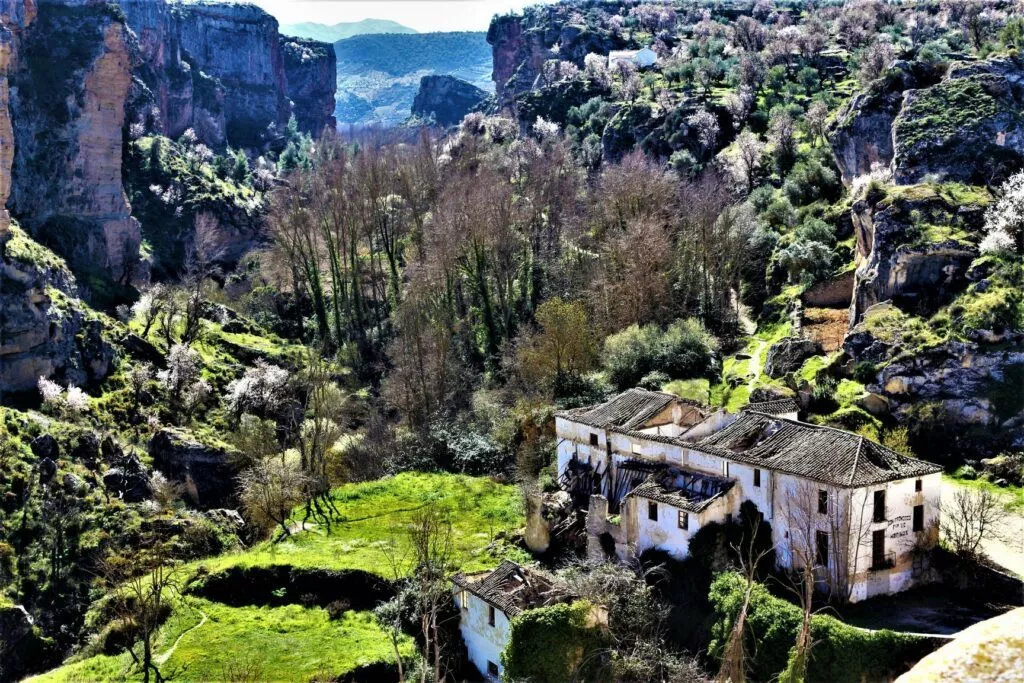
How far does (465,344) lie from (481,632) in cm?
2634

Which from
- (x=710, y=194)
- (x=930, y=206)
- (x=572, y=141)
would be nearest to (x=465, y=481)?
(x=930, y=206)

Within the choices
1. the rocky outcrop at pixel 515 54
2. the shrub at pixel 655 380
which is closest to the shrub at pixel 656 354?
the shrub at pixel 655 380

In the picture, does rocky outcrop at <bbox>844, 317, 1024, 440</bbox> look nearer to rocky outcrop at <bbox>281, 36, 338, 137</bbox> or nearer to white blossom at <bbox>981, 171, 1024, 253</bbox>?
white blossom at <bbox>981, 171, 1024, 253</bbox>

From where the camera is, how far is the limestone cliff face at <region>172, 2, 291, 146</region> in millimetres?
124000

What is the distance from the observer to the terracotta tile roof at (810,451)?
2614 cm

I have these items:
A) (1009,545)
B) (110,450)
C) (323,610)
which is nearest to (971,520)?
(1009,545)

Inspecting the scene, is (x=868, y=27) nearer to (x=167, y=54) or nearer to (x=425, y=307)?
(x=425, y=307)

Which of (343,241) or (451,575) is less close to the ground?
(343,241)

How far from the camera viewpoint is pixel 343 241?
203 feet

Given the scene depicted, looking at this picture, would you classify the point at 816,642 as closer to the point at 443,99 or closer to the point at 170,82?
the point at 170,82

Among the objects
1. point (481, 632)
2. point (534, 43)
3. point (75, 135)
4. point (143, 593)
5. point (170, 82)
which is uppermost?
point (534, 43)

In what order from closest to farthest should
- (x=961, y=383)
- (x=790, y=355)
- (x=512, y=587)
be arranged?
(x=512, y=587) < (x=961, y=383) < (x=790, y=355)

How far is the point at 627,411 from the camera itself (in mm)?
34375

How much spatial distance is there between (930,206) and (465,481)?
23.0 meters
